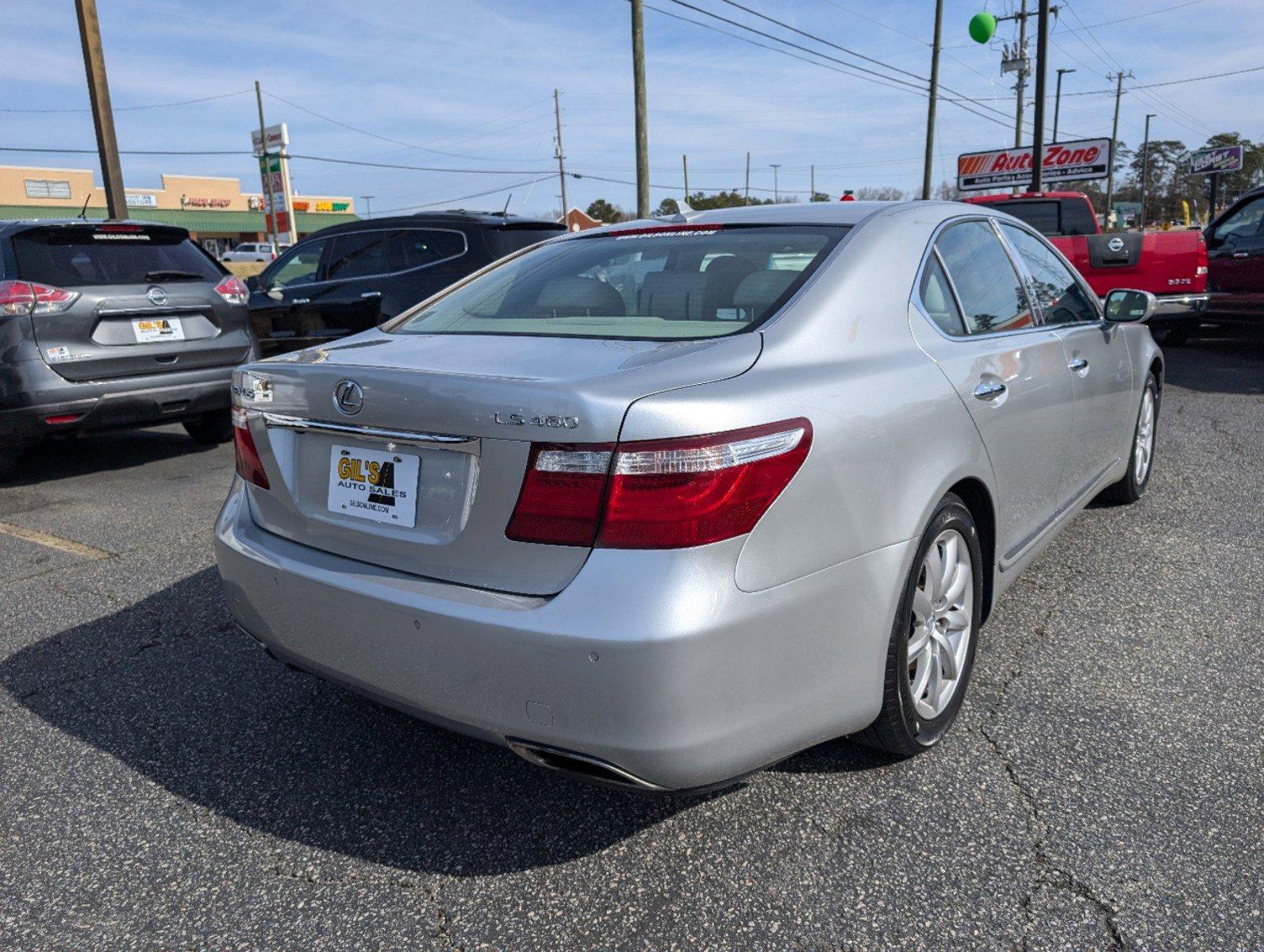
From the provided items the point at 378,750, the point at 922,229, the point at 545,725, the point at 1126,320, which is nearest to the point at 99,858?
the point at 378,750

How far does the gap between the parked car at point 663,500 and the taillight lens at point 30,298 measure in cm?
398

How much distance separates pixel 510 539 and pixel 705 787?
2.15ft

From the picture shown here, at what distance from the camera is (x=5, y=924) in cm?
214

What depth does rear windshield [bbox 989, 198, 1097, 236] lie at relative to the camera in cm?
1194

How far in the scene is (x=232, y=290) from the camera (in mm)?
6898

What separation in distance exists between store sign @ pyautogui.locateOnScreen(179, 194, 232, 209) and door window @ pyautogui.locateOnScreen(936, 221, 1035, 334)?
71.8 metres

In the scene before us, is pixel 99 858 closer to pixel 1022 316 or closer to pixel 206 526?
pixel 206 526

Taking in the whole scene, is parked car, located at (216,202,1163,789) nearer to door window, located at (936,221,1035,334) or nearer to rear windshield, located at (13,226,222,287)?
door window, located at (936,221,1035,334)

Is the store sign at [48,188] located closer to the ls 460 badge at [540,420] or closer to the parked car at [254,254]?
the parked car at [254,254]

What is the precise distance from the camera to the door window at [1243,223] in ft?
32.4

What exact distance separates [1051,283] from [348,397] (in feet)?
9.34

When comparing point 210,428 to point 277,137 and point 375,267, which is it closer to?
point 375,267

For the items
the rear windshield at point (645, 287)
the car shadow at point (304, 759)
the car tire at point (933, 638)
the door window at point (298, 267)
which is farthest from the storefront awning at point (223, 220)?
the car tire at point (933, 638)

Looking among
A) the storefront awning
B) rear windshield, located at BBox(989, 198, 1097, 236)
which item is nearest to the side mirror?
rear windshield, located at BBox(989, 198, 1097, 236)
